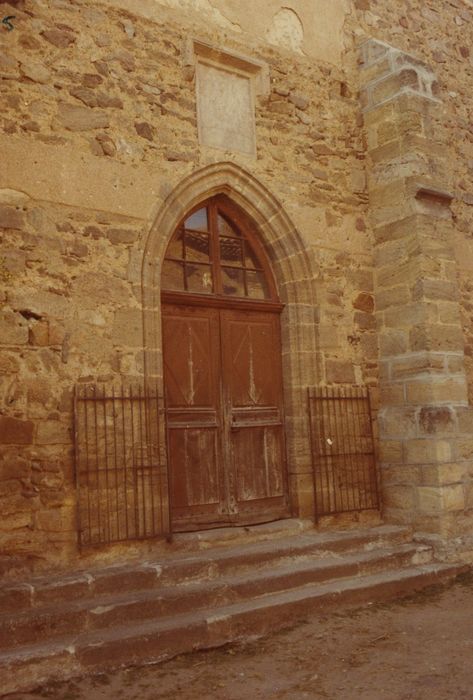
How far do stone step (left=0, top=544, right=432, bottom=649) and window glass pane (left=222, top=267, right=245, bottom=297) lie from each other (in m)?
2.27

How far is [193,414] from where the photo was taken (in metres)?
5.64

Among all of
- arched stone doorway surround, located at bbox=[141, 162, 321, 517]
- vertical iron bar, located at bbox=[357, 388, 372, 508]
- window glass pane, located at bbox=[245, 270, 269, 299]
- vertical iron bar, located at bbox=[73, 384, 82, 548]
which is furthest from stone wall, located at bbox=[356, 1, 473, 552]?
vertical iron bar, located at bbox=[73, 384, 82, 548]

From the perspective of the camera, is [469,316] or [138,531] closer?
[138,531]

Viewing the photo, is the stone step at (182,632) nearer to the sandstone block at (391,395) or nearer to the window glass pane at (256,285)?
the sandstone block at (391,395)

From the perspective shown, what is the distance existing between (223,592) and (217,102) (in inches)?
155

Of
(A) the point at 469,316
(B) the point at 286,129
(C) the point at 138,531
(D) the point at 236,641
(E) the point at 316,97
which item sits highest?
(E) the point at 316,97

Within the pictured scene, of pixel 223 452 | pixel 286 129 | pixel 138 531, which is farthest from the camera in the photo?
pixel 286 129

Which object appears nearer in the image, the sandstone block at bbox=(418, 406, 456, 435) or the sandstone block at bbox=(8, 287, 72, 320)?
the sandstone block at bbox=(8, 287, 72, 320)

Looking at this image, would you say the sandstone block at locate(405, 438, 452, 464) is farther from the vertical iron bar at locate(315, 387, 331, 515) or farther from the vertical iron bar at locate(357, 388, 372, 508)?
the vertical iron bar at locate(315, 387, 331, 515)

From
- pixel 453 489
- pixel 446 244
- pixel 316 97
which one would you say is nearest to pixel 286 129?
pixel 316 97

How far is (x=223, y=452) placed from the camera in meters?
5.75

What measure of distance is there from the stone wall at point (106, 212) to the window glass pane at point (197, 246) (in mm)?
352

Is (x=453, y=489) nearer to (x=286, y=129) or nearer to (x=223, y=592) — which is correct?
(x=223, y=592)

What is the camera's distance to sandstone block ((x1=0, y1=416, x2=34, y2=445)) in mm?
4547
